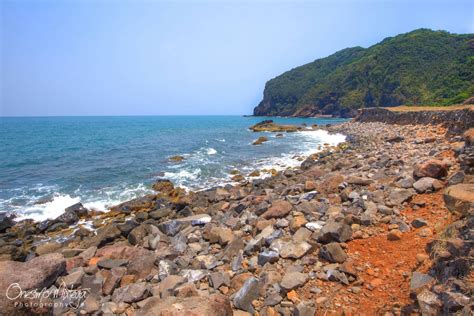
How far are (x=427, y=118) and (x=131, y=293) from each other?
1101 inches

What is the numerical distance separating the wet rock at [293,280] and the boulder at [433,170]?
512 centimetres

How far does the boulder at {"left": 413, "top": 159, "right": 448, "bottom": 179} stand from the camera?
694 centimetres

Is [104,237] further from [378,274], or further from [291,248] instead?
[378,274]

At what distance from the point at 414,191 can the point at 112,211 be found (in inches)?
467

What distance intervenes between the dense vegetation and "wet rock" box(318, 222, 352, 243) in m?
39.2

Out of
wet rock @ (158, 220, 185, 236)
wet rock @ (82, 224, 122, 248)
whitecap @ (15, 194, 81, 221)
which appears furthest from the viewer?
whitecap @ (15, 194, 81, 221)

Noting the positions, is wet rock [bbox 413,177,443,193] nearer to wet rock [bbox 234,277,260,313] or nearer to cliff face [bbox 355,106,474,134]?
wet rock [bbox 234,277,260,313]

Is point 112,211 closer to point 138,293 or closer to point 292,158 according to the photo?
point 138,293

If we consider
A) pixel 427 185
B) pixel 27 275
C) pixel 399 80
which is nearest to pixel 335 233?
pixel 427 185

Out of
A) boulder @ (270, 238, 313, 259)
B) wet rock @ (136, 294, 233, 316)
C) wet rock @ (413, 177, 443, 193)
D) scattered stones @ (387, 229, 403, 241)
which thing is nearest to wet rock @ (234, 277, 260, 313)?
wet rock @ (136, 294, 233, 316)

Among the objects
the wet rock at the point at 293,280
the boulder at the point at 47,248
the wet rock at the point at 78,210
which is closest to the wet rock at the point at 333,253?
the wet rock at the point at 293,280

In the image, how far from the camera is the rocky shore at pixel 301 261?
354 centimetres

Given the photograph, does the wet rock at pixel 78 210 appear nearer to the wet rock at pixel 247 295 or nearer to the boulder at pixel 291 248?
the boulder at pixel 291 248

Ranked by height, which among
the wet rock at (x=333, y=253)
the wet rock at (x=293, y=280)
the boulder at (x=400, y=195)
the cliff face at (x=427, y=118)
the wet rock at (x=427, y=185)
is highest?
the cliff face at (x=427, y=118)
